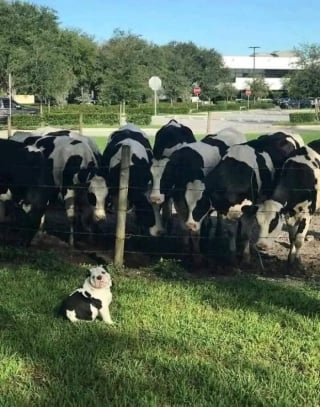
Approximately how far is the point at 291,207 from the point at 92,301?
14.5 feet

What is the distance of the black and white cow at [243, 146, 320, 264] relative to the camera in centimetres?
875

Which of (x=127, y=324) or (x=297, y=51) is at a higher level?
(x=297, y=51)

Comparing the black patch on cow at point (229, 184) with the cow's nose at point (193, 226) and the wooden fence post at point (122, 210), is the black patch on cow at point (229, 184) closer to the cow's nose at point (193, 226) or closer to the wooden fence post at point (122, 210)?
the cow's nose at point (193, 226)

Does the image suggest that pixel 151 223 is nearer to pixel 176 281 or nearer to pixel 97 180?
pixel 97 180

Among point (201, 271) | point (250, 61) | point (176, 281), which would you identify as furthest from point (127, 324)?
point (250, 61)

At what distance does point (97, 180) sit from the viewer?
9.76 meters

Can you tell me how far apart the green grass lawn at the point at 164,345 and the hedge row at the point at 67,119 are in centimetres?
2920

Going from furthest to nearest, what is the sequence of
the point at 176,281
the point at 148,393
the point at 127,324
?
the point at 176,281 → the point at 127,324 → the point at 148,393

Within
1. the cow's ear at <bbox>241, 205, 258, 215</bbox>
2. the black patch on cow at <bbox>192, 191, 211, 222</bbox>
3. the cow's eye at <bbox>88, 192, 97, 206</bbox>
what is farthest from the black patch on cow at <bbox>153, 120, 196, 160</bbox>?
the cow's ear at <bbox>241, 205, 258, 215</bbox>

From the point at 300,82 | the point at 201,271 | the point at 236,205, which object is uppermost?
the point at 300,82

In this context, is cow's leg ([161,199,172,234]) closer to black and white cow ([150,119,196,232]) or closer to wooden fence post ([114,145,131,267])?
black and white cow ([150,119,196,232])

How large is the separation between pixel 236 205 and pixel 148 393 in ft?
17.2

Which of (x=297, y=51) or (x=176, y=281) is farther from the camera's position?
(x=297, y=51)

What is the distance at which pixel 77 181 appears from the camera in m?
10.4
